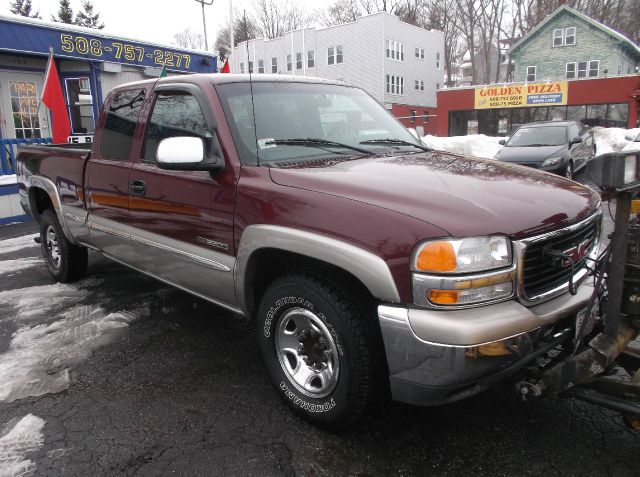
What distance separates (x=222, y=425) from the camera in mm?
2842

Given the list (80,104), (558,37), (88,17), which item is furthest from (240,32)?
(80,104)

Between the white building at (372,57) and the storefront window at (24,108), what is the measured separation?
2778 centimetres

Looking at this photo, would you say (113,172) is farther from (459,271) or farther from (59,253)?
(459,271)

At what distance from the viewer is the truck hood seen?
2234mm

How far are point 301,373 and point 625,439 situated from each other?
1.69 m

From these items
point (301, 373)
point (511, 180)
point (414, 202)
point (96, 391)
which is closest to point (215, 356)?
point (96, 391)

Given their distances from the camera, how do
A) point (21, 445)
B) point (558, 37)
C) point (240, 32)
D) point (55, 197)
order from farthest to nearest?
point (240, 32)
point (558, 37)
point (55, 197)
point (21, 445)

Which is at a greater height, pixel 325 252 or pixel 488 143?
pixel 325 252

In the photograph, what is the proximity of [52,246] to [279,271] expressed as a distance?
374 cm

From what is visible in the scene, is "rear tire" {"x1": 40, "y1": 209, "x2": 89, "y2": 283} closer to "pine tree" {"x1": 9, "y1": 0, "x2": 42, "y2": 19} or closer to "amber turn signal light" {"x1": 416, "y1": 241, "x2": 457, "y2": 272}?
"amber turn signal light" {"x1": 416, "y1": 241, "x2": 457, "y2": 272}

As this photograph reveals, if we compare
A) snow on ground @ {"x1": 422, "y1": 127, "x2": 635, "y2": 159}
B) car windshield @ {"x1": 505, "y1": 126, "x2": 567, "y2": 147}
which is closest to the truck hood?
car windshield @ {"x1": 505, "y1": 126, "x2": 567, "y2": 147}

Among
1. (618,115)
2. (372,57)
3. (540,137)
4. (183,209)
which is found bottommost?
(183,209)

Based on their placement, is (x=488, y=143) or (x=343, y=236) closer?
(x=343, y=236)

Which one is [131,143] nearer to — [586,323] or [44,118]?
[586,323]
